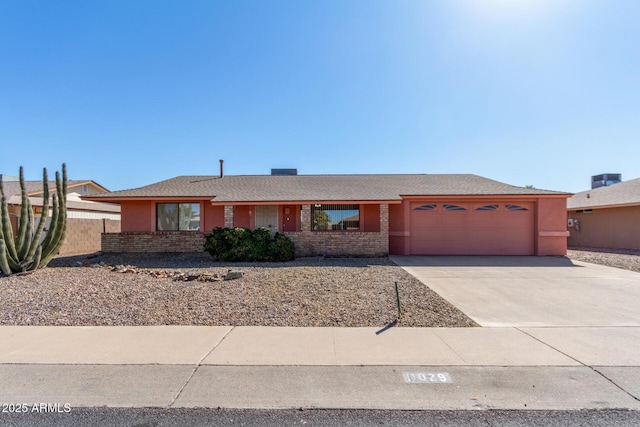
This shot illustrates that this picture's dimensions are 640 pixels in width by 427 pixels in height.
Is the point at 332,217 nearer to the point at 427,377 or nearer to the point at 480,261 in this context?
the point at 480,261

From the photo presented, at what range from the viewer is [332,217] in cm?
1512

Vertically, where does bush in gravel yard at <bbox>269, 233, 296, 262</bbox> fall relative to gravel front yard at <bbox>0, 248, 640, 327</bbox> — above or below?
above

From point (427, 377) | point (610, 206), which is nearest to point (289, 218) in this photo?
point (427, 377)

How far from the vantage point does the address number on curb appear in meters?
3.71

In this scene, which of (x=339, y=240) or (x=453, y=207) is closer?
(x=339, y=240)

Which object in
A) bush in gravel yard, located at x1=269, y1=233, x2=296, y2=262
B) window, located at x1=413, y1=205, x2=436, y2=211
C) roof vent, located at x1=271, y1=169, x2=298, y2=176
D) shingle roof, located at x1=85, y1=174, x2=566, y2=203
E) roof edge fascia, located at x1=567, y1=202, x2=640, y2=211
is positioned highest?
roof vent, located at x1=271, y1=169, x2=298, y2=176

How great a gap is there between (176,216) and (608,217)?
23.5m

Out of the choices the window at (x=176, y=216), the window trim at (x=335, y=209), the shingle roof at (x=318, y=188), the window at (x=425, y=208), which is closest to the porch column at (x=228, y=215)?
the shingle roof at (x=318, y=188)

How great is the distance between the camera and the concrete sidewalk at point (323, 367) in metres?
3.36

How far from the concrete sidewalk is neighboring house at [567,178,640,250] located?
54.4 ft

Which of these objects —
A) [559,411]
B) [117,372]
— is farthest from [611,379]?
[117,372]

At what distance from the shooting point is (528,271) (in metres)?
10.9

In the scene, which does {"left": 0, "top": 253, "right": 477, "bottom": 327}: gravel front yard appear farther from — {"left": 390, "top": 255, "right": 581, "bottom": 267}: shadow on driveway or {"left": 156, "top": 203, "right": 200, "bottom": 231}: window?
{"left": 156, "top": 203, "right": 200, "bottom": 231}: window

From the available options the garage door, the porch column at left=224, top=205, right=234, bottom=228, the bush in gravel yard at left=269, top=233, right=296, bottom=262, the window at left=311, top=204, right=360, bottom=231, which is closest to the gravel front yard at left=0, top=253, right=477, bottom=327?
the bush in gravel yard at left=269, top=233, right=296, bottom=262
